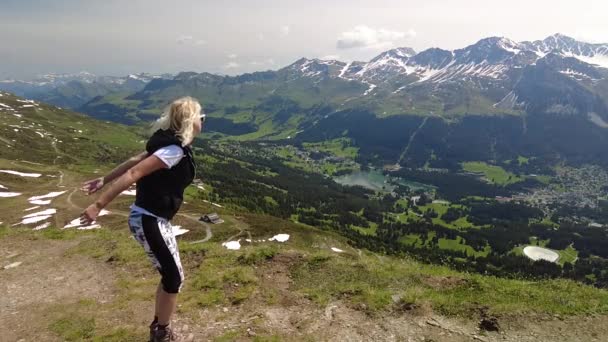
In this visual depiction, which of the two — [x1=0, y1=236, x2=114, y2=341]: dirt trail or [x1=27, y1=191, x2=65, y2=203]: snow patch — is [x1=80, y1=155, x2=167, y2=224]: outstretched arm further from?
[x1=27, y1=191, x2=65, y2=203]: snow patch

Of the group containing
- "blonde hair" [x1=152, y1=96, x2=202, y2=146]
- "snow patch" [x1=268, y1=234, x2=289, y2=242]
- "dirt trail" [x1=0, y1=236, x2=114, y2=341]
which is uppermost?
"blonde hair" [x1=152, y1=96, x2=202, y2=146]

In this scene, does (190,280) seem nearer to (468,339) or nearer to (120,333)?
(120,333)

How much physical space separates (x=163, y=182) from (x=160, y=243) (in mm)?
1668

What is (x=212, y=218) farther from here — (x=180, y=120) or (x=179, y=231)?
(x=180, y=120)

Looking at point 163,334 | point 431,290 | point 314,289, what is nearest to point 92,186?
point 163,334

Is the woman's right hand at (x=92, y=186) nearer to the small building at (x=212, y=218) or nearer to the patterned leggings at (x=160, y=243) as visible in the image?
the patterned leggings at (x=160, y=243)

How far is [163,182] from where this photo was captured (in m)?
9.84

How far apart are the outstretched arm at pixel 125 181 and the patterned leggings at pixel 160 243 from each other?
111cm

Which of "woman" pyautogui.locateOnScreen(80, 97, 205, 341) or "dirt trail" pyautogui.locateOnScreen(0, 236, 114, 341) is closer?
"woman" pyautogui.locateOnScreen(80, 97, 205, 341)

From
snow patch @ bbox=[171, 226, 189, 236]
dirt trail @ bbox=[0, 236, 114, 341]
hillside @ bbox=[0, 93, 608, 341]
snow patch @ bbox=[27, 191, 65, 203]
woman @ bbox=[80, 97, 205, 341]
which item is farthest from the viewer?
snow patch @ bbox=[27, 191, 65, 203]

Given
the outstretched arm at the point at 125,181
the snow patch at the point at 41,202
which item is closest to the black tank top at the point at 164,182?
the outstretched arm at the point at 125,181

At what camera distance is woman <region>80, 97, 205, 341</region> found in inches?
371

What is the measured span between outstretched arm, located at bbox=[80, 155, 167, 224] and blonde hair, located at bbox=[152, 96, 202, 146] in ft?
Answer: 2.81

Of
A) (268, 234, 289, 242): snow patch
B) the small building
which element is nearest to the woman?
(268, 234, 289, 242): snow patch
